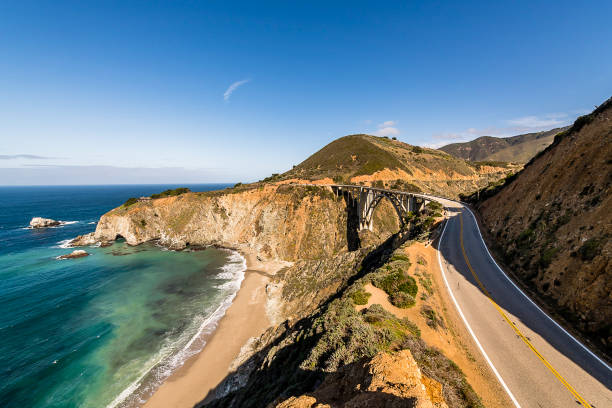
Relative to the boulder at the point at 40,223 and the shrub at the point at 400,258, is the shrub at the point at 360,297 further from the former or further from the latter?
the boulder at the point at 40,223

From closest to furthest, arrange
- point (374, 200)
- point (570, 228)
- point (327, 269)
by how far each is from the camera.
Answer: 1. point (570, 228)
2. point (327, 269)
3. point (374, 200)

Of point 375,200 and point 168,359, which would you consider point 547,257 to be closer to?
point 375,200

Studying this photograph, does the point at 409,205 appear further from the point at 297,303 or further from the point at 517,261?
the point at 297,303

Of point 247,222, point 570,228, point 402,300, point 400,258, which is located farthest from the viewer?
point 247,222

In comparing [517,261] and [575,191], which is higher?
[575,191]

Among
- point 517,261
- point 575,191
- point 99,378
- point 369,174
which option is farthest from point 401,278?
point 369,174

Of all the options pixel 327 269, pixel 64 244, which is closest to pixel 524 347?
pixel 327 269

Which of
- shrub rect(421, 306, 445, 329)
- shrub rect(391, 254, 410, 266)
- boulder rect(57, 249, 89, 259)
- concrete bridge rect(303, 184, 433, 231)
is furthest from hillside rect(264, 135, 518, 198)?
boulder rect(57, 249, 89, 259)
